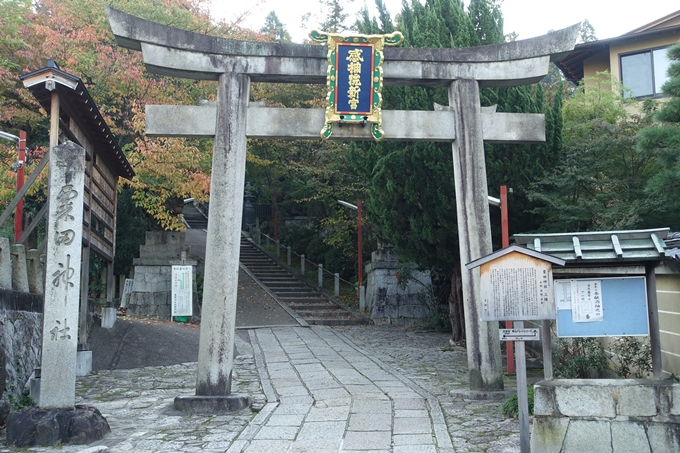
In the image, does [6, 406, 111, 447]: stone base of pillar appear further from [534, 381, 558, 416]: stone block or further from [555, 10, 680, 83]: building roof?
[555, 10, 680, 83]: building roof

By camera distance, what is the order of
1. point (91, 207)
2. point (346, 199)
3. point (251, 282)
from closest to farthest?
1. point (91, 207)
2. point (346, 199)
3. point (251, 282)

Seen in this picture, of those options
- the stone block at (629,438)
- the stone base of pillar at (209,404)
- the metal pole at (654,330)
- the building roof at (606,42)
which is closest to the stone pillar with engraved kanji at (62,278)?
the stone base of pillar at (209,404)

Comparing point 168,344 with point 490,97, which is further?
point 168,344

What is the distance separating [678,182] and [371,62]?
15.4 feet

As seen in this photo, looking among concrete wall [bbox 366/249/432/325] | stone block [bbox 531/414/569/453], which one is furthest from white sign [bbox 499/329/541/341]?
concrete wall [bbox 366/249/432/325]

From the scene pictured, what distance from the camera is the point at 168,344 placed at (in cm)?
1420

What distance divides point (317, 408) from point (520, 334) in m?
3.58

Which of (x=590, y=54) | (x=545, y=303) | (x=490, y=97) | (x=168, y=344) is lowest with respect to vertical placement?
(x=168, y=344)

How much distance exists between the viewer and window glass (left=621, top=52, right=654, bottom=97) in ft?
62.4

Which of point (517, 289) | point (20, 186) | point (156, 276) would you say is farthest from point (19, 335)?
point (156, 276)

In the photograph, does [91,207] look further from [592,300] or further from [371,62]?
[592,300]

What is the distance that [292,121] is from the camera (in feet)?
30.7

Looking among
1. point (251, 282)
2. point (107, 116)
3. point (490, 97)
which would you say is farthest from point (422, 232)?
point (251, 282)

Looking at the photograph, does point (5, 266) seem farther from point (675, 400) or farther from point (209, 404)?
point (675, 400)
